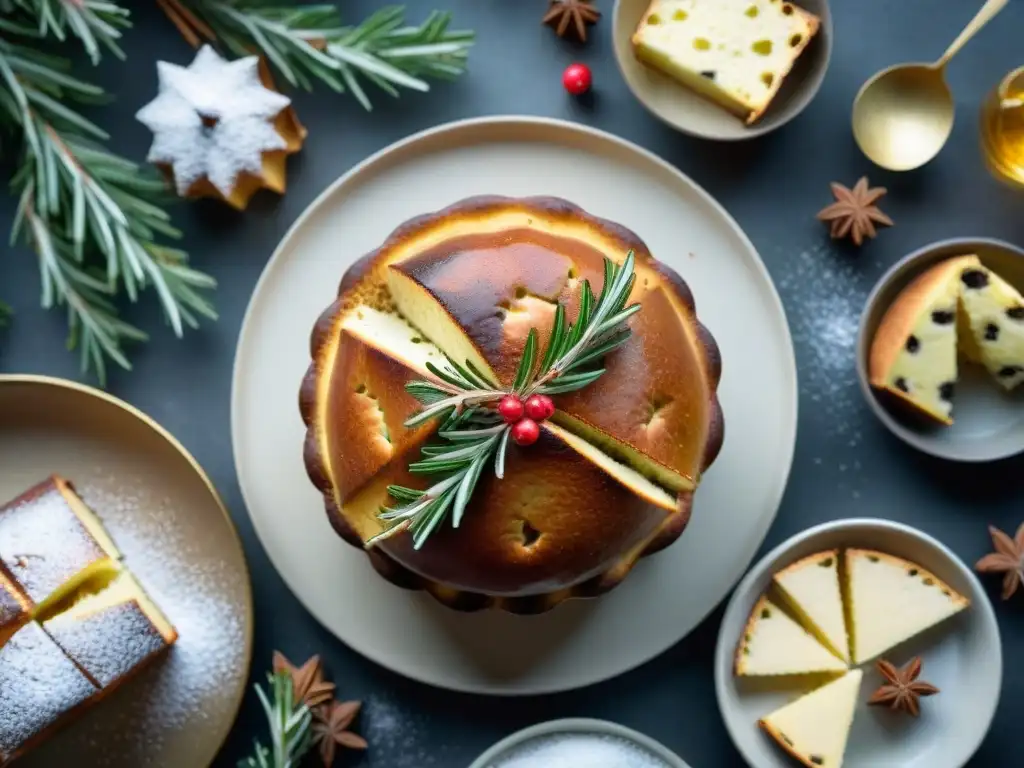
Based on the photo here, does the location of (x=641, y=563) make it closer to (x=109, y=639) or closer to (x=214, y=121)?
(x=109, y=639)

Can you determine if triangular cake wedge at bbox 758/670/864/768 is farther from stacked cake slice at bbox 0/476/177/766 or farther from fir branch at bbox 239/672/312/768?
stacked cake slice at bbox 0/476/177/766

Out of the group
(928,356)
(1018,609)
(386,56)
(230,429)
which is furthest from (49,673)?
(1018,609)

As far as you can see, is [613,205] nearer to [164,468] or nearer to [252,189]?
[252,189]

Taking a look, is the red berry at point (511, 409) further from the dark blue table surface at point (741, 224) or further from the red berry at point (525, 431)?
the dark blue table surface at point (741, 224)

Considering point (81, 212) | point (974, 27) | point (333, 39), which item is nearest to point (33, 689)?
point (81, 212)

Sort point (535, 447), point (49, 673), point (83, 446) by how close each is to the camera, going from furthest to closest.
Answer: point (83, 446) < point (49, 673) < point (535, 447)

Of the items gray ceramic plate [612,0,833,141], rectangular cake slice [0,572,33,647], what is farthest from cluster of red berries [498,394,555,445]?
rectangular cake slice [0,572,33,647]
